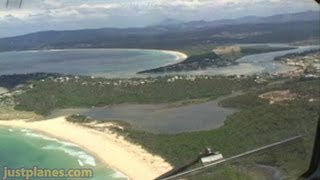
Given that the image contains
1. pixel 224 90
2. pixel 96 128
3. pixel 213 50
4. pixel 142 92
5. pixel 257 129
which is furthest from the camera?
pixel 213 50

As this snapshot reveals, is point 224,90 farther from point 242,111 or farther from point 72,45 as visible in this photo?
point 72,45

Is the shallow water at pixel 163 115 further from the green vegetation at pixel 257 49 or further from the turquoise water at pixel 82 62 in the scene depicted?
the green vegetation at pixel 257 49

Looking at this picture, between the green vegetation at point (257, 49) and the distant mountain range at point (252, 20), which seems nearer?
the distant mountain range at point (252, 20)

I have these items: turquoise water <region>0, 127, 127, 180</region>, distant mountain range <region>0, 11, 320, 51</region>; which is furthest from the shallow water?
distant mountain range <region>0, 11, 320, 51</region>

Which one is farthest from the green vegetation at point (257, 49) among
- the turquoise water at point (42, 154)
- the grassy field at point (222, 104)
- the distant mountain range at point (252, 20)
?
the turquoise water at point (42, 154)

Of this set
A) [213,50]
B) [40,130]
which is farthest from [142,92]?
[213,50]

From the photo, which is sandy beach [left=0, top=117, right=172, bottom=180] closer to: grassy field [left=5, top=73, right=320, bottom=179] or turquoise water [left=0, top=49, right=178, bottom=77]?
grassy field [left=5, top=73, right=320, bottom=179]

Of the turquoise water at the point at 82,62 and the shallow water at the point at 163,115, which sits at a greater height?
the turquoise water at the point at 82,62
